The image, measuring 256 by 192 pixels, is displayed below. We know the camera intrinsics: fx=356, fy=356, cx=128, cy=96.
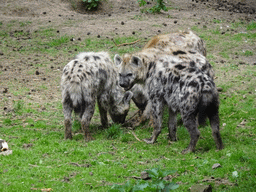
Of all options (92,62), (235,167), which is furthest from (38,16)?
(235,167)

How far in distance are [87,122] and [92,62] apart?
1.14 m

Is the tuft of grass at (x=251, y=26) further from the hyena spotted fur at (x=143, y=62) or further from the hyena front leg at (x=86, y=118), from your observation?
the hyena front leg at (x=86, y=118)

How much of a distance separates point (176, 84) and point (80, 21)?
344 inches

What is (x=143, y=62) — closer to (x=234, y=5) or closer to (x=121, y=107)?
(x=121, y=107)

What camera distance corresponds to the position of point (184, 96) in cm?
564

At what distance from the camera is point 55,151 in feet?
18.9

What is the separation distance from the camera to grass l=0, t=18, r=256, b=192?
4.61 metres

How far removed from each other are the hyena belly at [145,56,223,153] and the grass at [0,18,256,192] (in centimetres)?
38

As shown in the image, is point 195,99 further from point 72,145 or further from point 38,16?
point 38,16

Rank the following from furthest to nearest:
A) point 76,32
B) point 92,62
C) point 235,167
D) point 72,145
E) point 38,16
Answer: point 38,16 < point 76,32 < point 92,62 < point 72,145 < point 235,167

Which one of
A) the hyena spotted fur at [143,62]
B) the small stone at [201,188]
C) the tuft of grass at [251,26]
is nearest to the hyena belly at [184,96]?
the hyena spotted fur at [143,62]

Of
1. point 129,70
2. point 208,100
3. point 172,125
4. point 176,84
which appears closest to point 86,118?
point 129,70

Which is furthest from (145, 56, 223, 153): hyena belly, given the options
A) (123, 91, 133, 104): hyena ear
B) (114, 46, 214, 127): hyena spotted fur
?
(123, 91, 133, 104): hyena ear

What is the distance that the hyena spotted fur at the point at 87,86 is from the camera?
6.25m
